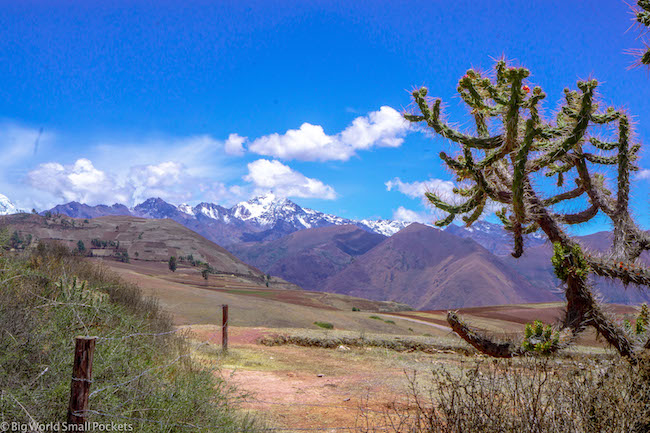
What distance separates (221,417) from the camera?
6.12 meters

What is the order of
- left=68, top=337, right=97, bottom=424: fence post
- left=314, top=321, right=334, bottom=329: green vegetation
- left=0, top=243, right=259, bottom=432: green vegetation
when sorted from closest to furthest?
left=68, top=337, right=97, bottom=424: fence post, left=0, top=243, right=259, bottom=432: green vegetation, left=314, top=321, right=334, bottom=329: green vegetation

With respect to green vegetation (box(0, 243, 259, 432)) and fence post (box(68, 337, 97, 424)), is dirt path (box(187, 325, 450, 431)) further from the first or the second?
fence post (box(68, 337, 97, 424))

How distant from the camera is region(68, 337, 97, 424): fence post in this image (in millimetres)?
4077

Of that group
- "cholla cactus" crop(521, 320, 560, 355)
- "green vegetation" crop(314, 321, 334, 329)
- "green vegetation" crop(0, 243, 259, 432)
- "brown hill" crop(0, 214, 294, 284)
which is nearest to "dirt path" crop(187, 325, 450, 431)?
"green vegetation" crop(0, 243, 259, 432)

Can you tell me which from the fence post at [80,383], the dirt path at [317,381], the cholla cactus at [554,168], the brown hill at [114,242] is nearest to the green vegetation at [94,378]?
the fence post at [80,383]

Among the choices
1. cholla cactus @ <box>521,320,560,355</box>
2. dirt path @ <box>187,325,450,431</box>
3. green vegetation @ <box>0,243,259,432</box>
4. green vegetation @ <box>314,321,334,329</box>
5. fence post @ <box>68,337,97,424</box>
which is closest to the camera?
fence post @ <box>68,337,97,424</box>

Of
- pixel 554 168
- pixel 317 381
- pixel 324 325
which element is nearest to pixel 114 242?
pixel 324 325

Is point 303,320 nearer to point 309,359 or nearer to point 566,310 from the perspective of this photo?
point 309,359

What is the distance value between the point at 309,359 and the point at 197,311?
71.9 feet

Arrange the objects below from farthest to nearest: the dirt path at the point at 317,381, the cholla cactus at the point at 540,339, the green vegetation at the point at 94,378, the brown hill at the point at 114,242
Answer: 1. the brown hill at the point at 114,242
2. the dirt path at the point at 317,381
3. the cholla cactus at the point at 540,339
4. the green vegetation at the point at 94,378

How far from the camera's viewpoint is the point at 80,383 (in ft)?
13.5

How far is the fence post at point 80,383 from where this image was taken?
408 cm

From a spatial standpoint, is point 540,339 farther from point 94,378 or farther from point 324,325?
point 324,325

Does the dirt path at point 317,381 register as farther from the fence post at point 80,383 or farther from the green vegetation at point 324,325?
the green vegetation at point 324,325
